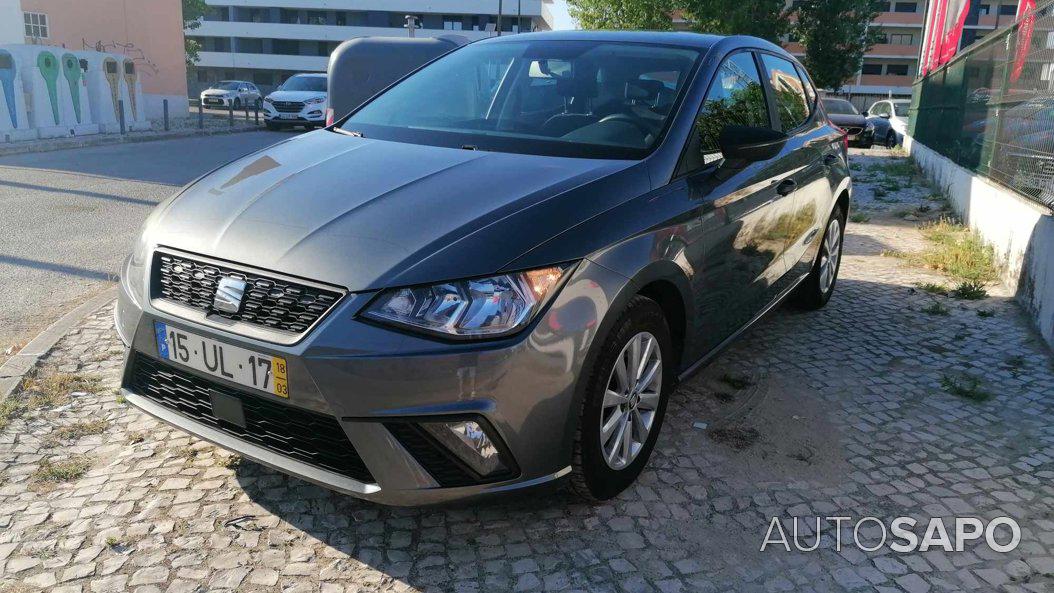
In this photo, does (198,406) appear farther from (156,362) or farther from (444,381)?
(444,381)

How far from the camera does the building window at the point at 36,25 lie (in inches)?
1025

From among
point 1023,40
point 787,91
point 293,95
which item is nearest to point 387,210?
point 787,91

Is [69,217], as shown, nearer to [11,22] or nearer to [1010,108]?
[1010,108]

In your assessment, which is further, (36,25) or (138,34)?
(138,34)

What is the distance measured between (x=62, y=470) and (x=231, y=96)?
34350 mm

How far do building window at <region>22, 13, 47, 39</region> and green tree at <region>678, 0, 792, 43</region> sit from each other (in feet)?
72.6

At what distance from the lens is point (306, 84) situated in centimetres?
2492

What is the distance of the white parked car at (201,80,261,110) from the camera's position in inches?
1286

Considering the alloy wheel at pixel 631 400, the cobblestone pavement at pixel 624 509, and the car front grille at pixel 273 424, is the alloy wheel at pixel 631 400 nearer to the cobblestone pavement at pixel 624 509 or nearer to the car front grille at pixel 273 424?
the cobblestone pavement at pixel 624 509

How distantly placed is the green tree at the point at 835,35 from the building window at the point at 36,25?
29.4m

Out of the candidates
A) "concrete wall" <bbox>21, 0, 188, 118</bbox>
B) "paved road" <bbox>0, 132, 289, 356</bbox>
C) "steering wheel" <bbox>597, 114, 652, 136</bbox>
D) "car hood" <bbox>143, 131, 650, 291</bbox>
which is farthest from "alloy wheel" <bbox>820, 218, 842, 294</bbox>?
"concrete wall" <bbox>21, 0, 188, 118</bbox>

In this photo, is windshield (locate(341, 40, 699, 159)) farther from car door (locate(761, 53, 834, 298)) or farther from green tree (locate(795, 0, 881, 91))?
green tree (locate(795, 0, 881, 91))

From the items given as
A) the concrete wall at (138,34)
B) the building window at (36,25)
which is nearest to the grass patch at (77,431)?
the building window at (36,25)

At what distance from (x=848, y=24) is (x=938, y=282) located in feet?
109
